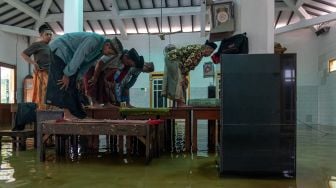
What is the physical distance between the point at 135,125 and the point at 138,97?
472 inches

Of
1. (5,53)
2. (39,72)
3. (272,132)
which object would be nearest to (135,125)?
(272,132)

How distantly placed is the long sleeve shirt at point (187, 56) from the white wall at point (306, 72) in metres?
10.5

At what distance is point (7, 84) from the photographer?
16188mm

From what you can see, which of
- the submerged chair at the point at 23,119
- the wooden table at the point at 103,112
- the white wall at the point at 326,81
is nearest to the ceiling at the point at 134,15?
the white wall at the point at 326,81

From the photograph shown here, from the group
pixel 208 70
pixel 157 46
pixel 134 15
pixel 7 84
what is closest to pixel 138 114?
pixel 208 70

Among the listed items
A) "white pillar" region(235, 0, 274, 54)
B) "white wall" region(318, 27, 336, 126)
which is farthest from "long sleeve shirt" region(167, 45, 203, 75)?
"white wall" region(318, 27, 336, 126)

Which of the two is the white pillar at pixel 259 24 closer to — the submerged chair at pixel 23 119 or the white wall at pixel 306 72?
the submerged chair at pixel 23 119

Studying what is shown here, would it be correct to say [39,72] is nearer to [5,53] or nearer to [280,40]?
[5,53]

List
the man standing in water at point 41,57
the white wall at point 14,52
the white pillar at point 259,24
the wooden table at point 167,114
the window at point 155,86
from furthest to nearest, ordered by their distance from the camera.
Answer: the window at point 155,86 < the white wall at point 14,52 < the man standing in water at point 41,57 < the wooden table at point 167,114 < the white pillar at point 259,24

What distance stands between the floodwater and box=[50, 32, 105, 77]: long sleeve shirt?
50.7 inches

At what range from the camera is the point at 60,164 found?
4781 mm

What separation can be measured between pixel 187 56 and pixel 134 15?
9.67 m

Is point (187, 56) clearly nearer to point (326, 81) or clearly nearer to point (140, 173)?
point (140, 173)

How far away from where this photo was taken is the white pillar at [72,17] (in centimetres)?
877
